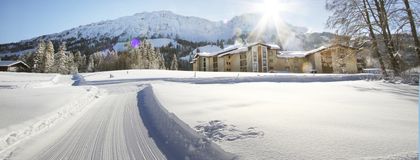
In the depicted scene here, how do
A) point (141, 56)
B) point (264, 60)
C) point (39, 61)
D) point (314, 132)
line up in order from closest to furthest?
point (314, 132) < point (264, 60) < point (39, 61) < point (141, 56)

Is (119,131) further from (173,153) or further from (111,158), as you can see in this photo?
(173,153)

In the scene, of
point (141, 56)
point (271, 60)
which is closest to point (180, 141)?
point (271, 60)

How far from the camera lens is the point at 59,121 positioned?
870cm

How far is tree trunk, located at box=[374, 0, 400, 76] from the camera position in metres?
17.3

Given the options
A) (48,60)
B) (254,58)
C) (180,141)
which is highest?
(48,60)

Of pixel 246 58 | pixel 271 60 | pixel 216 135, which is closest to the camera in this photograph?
pixel 216 135

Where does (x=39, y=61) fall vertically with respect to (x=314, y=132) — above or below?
above

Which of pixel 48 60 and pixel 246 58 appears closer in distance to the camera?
pixel 246 58

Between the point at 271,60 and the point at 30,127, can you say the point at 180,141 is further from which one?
the point at 271,60

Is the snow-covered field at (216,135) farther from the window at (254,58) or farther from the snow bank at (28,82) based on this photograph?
the window at (254,58)

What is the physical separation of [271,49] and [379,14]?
33798mm

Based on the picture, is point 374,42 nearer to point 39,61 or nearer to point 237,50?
point 237,50

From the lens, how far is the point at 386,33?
59.9 ft

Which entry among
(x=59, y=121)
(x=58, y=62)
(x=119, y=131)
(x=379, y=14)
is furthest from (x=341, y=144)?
(x=58, y=62)
